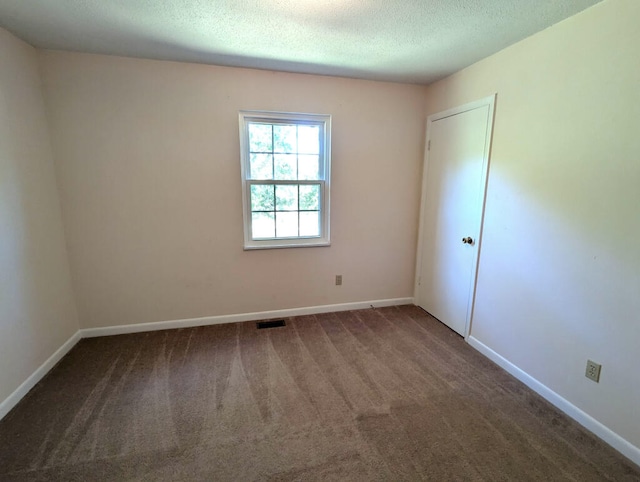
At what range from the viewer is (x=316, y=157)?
9.64 feet

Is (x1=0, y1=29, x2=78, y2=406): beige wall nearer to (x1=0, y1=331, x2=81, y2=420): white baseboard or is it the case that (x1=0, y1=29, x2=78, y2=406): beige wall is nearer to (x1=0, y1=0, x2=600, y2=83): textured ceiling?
(x1=0, y1=331, x2=81, y2=420): white baseboard

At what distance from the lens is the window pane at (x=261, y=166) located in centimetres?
278

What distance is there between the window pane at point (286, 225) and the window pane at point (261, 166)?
0.41 metres

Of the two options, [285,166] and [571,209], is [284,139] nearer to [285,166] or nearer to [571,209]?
[285,166]

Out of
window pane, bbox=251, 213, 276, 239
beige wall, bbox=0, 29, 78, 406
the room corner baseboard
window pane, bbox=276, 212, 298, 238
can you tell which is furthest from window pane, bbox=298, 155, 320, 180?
beige wall, bbox=0, 29, 78, 406

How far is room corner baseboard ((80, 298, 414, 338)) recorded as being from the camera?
2.69 m

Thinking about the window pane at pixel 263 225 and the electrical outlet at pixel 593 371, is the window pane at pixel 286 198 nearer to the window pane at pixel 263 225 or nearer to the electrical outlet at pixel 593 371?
the window pane at pixel 263 225

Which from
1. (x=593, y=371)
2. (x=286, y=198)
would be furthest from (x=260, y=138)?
(x=593, y=371)

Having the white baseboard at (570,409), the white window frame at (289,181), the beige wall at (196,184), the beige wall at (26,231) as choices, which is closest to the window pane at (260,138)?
the white window frame at (289,181)

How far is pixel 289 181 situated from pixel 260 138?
0.49 meters

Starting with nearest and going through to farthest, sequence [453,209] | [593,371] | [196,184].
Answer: [593,371] < [196,184] < [453,209]

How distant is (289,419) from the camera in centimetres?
175

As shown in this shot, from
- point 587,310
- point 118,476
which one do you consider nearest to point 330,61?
point 587,310

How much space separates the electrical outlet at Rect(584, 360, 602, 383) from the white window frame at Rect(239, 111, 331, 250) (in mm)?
2159
